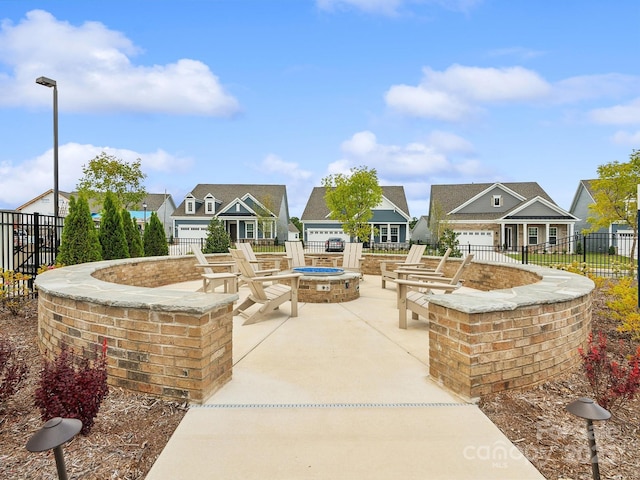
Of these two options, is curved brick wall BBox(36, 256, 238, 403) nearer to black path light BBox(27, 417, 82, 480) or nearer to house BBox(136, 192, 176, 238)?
black path light BBox(27, 417, 82, 480)

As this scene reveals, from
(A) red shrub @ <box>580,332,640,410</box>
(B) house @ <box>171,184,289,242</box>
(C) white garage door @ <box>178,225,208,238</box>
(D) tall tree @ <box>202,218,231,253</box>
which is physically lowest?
(A) red shrub @ <box>580,332,640,410</box>

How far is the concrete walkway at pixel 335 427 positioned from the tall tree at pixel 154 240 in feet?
35.0

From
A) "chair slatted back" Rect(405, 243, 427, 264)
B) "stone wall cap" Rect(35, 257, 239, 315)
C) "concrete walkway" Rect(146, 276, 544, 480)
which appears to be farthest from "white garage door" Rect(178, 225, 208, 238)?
"concrete walkway" Rect(146, 276, 544, 480)

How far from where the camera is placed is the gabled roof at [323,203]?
32656mm

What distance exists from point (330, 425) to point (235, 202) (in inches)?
1249

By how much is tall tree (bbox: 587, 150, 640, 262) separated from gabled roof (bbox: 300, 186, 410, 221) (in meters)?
13.4

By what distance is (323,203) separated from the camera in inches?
1335

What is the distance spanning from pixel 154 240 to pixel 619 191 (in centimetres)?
2490

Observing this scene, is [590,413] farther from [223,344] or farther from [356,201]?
[356,201]

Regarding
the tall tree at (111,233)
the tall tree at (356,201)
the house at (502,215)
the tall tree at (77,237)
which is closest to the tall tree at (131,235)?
the tall tree at (111,233)

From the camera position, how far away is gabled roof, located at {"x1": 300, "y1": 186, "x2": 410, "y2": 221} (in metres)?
32.7

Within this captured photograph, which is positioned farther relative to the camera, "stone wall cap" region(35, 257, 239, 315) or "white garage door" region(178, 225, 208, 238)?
"white garage door" region(178, 225, 208, 238)

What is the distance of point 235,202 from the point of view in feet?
109

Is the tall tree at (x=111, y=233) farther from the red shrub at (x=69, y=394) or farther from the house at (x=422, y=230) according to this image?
the house at (x=422, y=230)
